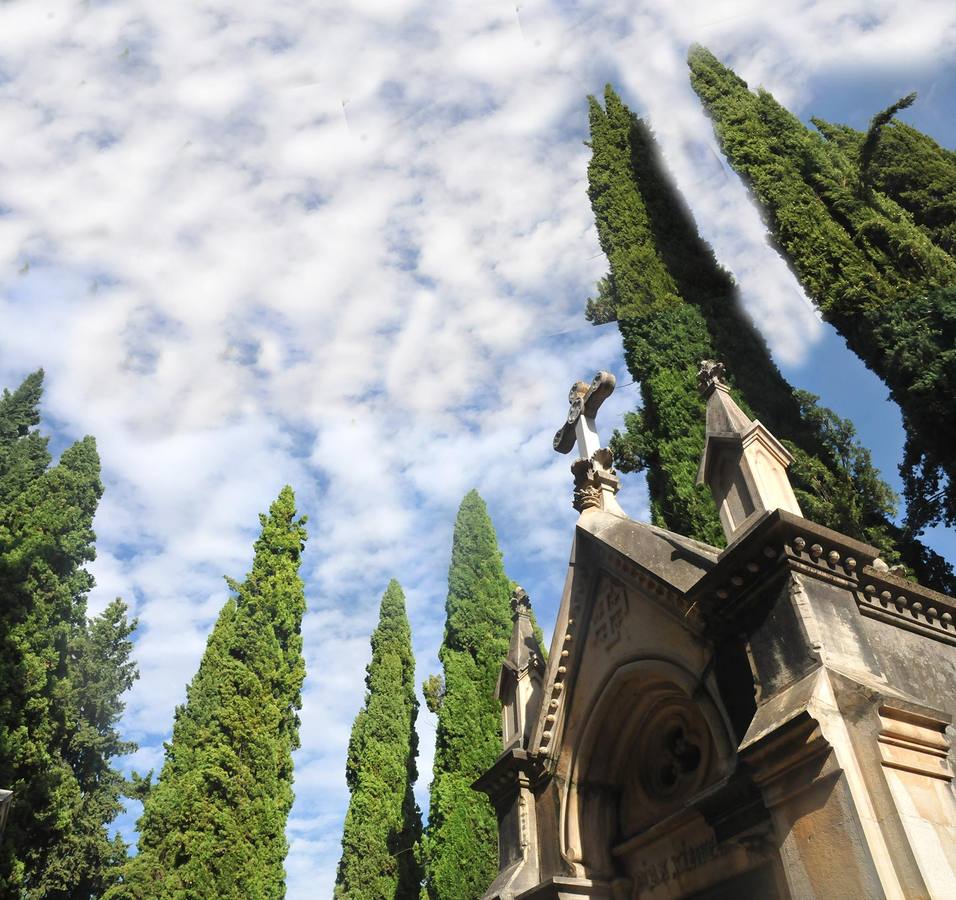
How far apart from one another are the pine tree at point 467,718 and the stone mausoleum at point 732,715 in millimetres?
8655

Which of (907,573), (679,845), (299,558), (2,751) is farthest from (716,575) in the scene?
(299,558)

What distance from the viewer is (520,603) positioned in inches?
404

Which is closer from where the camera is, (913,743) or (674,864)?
(913,743)

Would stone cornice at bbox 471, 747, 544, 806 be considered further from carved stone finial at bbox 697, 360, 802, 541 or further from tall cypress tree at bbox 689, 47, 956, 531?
tall cypress tree at bbox 689, 47, 956, 531

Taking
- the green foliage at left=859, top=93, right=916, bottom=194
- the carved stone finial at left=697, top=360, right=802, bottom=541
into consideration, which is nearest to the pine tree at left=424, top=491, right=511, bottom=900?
the carved stone finial at left=697, top=360, right=802, bottom=541

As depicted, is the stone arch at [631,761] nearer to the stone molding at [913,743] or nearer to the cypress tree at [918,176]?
the stone molding at [913,743]

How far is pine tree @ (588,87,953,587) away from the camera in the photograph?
11.8 metres

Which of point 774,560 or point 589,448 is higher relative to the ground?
point 589,448

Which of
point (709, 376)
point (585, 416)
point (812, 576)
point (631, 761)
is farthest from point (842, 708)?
point (585, 416)

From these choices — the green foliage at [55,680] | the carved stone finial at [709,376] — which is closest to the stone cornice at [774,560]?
the carved stone finial at [709,376]

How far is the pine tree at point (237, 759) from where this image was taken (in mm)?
16500

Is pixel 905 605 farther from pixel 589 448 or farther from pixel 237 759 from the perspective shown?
pixel 237 759

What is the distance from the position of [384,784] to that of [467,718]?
5.09 meters

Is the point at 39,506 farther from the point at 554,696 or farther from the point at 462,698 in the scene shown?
the point at 554,696
